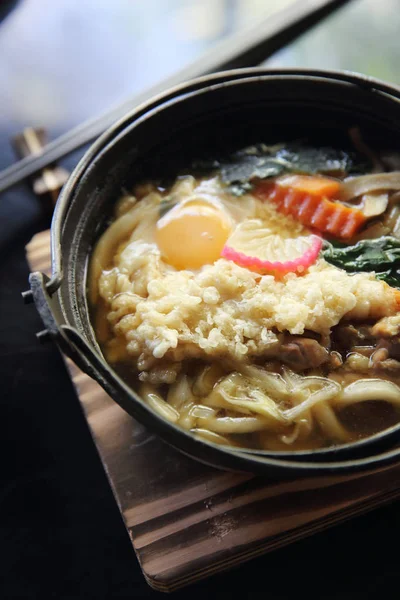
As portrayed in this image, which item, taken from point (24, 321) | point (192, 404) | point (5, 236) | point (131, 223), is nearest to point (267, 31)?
point (131, 223)

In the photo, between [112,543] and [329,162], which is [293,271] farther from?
[112,543]

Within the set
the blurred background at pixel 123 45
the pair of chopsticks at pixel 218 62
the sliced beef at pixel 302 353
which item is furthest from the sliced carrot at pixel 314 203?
the blurred background at pixel 123 45

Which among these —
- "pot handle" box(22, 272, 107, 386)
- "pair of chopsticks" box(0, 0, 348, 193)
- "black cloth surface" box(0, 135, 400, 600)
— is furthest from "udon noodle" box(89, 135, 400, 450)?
"pair of chopsticks" box(0, 0, 348, 193)

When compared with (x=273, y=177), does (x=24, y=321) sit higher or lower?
lower

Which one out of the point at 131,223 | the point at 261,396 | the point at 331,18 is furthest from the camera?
the point at 331,18

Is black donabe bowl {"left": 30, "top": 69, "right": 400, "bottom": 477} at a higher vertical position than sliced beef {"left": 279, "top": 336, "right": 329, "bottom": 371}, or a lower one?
higher

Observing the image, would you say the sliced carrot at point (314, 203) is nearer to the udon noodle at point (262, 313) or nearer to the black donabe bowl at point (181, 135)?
the udon noodle at point (262, 313)

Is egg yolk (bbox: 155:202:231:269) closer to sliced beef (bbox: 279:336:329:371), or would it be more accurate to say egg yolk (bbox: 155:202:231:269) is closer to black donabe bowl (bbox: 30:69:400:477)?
black donabe bowl (bbox: 30:69:400:477)
